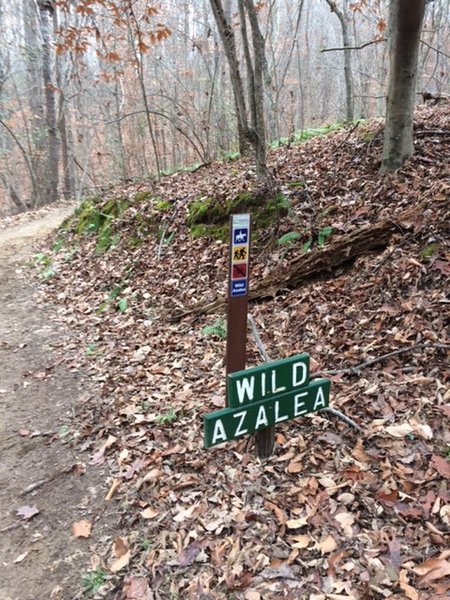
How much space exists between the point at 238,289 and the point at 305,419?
1.45 meters

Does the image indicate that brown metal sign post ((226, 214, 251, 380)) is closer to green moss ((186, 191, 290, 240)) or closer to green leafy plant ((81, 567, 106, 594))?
green leafy plant ((81, 567, 106, 594))

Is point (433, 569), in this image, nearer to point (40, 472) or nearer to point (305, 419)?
point (305, 419)

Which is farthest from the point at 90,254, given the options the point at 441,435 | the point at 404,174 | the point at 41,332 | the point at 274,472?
the point at 441,435

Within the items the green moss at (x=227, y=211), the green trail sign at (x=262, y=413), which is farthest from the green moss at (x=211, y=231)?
the green trail sign at (x=262, y=413)

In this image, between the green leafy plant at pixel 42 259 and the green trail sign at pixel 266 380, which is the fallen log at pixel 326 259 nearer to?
the green trail sign at pixel 266 380

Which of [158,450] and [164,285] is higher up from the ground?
[164,285]

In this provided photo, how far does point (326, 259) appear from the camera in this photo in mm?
5207

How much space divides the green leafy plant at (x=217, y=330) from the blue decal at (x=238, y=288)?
2361 mm

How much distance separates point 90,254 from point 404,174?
6.13 m

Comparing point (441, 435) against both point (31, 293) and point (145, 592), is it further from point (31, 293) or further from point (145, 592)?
point (31, 293)

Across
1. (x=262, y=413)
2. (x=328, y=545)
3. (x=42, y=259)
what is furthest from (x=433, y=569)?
(x=42, y=259)

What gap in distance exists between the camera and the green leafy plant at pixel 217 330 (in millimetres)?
5263

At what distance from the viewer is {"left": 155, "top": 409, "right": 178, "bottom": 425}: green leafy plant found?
13.6 feet

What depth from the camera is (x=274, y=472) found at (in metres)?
3.30
